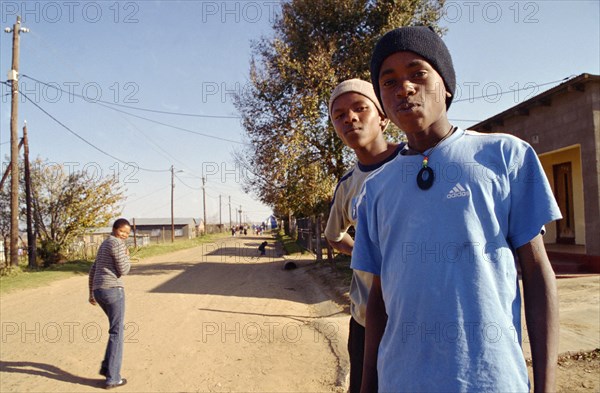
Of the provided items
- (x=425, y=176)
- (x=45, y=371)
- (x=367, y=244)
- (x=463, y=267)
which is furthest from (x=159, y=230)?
(x=463, y=267)

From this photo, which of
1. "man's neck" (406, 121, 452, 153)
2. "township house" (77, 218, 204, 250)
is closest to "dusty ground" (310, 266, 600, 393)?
"man's neck" (406, 121, 452, 153)

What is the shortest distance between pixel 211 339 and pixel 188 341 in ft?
1.19

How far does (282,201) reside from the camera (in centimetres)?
1427

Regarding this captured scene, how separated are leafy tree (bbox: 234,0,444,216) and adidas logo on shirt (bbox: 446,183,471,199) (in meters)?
11.7

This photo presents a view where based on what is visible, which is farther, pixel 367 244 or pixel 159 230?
pixel 159 230

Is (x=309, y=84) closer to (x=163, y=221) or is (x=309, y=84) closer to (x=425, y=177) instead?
(x=425, y=177)

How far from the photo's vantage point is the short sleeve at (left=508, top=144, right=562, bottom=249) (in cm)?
124

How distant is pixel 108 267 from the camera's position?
5.66m

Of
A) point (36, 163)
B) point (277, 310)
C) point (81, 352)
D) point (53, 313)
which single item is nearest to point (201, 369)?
point (81, 352)

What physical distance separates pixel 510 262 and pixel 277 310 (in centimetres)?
852

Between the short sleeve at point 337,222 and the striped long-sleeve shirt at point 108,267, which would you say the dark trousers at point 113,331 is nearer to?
the striped long-sleeve shirt at point 108,267

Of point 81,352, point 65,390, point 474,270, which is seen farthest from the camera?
point 81,352

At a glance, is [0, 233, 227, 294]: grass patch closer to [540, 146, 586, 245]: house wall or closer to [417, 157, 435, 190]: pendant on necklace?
[417, 157, 435, 190]: pendant on necklace

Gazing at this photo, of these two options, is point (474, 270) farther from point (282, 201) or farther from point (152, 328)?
point (282, 201)
